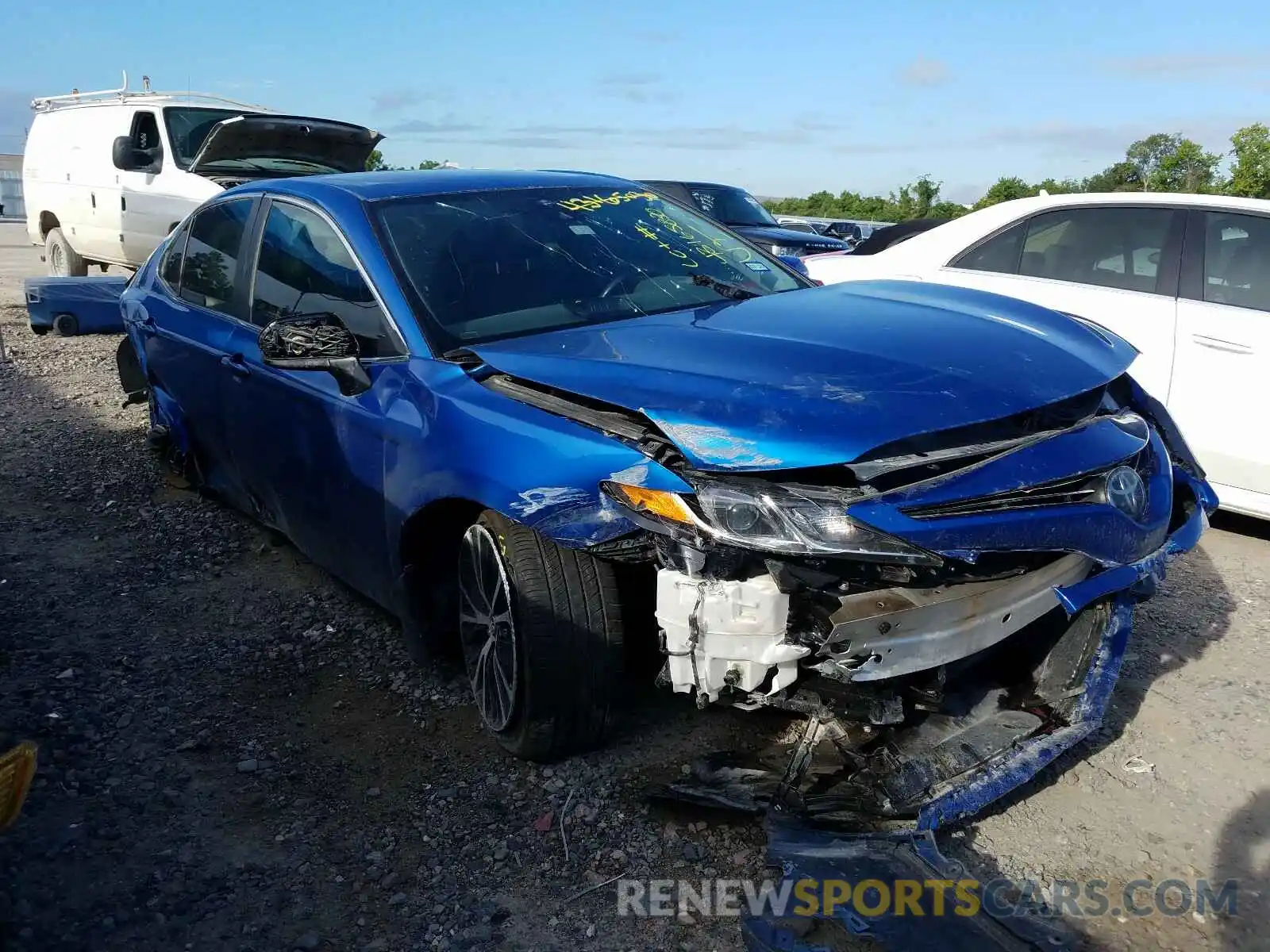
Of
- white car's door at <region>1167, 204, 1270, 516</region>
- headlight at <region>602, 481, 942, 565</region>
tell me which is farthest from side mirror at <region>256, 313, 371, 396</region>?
white car's door at <region>1167, 204, 1270, 516</region>

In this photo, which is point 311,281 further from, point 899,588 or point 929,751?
point 929,751

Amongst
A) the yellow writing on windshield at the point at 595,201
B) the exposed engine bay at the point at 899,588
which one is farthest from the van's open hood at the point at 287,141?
the exposed engine bay at the point at 899,588

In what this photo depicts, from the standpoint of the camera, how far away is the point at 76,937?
248 cm

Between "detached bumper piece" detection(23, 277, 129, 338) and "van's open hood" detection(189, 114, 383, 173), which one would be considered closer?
"van's open hood" detection(189, 114, 383, 173)

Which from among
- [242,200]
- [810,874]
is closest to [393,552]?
[810,874]

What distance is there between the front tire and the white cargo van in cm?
704

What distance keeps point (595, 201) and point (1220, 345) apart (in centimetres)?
295

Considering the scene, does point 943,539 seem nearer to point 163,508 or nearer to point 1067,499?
point 1067,499

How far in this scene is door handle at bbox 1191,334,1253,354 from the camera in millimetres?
4754

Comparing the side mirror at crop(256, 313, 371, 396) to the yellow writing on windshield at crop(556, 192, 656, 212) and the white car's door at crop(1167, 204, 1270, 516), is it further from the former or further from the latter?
the white car's door at crop(1167, 204, 1270, 516)

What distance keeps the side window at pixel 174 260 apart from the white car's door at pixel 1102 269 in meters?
3.91

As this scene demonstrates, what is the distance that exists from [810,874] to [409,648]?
1568 mm

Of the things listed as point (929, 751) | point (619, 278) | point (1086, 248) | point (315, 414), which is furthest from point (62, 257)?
point (929, 751)

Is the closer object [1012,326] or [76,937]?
[76,937]
